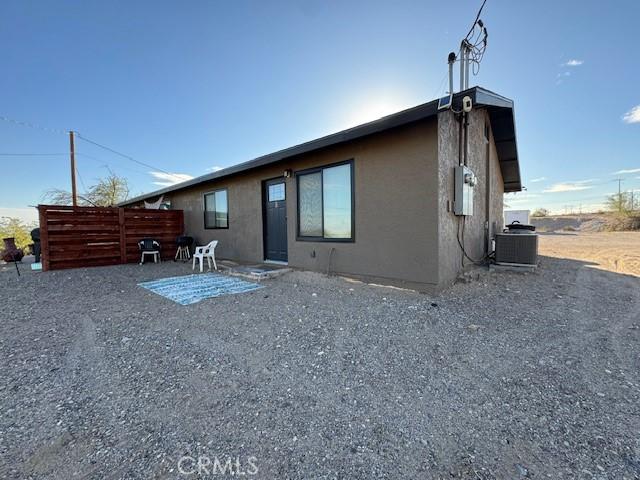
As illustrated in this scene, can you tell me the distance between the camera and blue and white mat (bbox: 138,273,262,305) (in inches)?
178

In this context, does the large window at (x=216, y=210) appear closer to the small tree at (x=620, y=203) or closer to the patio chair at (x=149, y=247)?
the patio chair at (x=149, y=247)

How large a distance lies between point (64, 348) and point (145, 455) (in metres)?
2.00

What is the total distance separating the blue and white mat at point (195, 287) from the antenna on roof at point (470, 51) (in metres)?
5.29

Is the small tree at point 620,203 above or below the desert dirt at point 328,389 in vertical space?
above

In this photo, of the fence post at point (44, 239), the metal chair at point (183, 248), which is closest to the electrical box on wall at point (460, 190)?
the metal chair at point (183, 248)

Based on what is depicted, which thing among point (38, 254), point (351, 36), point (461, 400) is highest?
point (351, 36)

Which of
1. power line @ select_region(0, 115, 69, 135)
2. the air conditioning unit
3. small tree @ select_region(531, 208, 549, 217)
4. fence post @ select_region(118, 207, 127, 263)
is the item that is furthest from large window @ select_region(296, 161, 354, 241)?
small tree @ select_region(531, 208, 549, 217)

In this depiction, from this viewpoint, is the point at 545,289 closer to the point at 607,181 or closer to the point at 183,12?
the point at 183,12

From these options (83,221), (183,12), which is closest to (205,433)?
(83,221)

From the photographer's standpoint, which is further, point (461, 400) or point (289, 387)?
point (289, 387)

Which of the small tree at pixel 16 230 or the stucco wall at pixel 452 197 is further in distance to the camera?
the small tree at pixel 16 230

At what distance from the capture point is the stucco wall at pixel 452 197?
4258mm

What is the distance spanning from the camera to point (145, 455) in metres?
1.38

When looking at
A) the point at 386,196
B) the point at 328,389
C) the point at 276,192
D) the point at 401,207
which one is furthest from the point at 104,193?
the point at 328,389
